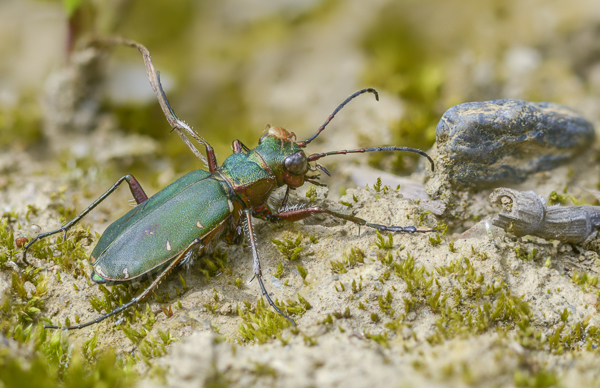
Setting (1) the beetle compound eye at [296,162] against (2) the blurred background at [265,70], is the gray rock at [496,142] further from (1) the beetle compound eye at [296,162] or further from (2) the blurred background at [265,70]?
(1) the beetle compound eye at [296,162]

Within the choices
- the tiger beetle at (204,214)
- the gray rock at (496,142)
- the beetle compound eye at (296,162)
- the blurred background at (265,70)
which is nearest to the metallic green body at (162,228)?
the tiger beetle at (204,214)

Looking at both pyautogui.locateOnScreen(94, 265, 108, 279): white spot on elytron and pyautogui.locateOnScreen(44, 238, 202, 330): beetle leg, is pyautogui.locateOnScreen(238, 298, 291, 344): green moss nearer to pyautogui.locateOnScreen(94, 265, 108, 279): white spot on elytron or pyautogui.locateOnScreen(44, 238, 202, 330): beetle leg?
pyautogui.locateOnScreen(44, 238, 202, 330): beetle leg

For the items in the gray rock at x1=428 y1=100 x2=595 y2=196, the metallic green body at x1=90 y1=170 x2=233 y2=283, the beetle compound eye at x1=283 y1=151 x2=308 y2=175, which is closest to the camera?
the metallic green body at x1=90 y1=170 x2=233 y2=283

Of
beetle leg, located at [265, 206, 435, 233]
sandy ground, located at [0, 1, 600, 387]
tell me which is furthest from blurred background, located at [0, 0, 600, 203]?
beetle leg, located at [265, 206, 435, 233]

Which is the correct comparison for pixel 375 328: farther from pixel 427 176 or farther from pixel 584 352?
pixel 427 176

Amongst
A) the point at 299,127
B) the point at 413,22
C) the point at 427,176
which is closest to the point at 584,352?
the point at 427,176

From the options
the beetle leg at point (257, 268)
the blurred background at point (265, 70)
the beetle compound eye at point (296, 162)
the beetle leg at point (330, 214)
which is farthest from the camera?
Answer: the blurred background at point (265, 70)

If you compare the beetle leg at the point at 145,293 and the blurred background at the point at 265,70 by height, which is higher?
the blurred background at the point at 265,70
